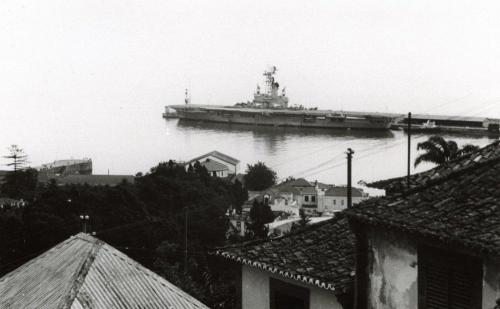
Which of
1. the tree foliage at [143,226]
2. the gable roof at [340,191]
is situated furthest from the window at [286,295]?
the gable roof at [340,191]

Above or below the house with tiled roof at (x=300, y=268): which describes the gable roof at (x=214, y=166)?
below

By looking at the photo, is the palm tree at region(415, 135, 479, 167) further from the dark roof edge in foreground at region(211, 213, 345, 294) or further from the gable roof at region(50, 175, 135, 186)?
the gable roof at region(50, 175, 135, 186)

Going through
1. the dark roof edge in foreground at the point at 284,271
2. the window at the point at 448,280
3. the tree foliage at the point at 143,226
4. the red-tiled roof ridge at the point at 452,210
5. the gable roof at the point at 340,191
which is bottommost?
the gable roof at the point at 340,191

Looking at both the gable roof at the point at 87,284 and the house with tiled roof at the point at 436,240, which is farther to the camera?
the gable roof at the point at 87,284

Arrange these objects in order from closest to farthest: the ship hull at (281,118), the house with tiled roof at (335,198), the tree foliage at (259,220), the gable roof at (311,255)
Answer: the gable roof at (311,255) < the tree foliage at (259,220) < the house with tiled roof at (335,198) < the ship hull at (281,118)

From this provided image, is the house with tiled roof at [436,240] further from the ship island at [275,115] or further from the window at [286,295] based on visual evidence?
the ship island at [275,115]

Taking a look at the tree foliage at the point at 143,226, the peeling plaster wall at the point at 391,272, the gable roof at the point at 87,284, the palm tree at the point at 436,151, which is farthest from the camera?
the tree foliage at the point at 143,226

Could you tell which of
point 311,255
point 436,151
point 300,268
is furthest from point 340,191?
point 300,268
